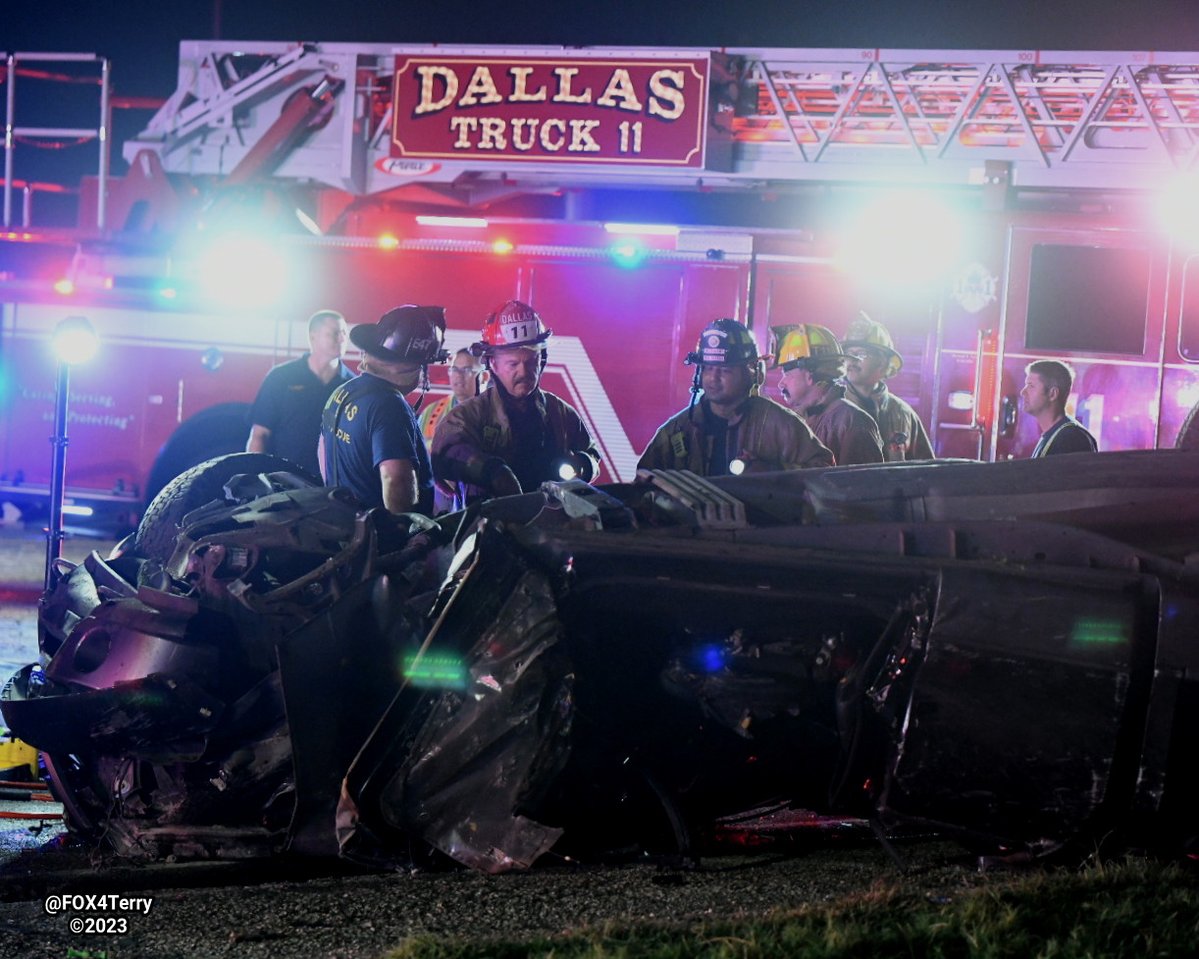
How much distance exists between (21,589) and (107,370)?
1775mm

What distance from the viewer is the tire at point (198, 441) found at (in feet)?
31.5

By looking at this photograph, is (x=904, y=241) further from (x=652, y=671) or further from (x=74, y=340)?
(x=652, y=671)

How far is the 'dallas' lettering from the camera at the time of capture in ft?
27.5

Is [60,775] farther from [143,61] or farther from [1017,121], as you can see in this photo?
[143,61]

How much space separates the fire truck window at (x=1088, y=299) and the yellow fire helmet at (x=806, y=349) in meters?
1.41

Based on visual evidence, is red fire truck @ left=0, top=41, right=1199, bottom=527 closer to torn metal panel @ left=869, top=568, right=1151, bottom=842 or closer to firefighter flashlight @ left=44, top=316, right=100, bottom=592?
firefighter flashlight @ left=44, top=316, right=100, bottom=592

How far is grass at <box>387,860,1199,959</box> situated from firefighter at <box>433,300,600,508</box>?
245 cm

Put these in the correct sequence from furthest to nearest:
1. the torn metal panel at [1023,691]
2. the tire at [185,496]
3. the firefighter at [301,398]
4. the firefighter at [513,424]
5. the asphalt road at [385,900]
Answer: the firefighter at [301,398], the firefighter at [513,424], the tire at [185,496], the torn metal panel at [1023,691], the asphalt road at [385,900]

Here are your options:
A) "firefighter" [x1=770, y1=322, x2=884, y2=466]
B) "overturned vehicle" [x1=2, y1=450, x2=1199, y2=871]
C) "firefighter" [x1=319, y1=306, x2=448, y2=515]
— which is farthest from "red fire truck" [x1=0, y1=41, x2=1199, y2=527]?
"overturned vehicle" [x1=2, y1=450, x2=1199, y2=871]

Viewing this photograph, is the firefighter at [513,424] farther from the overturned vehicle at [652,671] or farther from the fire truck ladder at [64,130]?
the fire truck ladder at [64,130]

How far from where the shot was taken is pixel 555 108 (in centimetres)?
853

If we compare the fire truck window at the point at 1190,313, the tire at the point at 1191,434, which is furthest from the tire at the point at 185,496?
the fire truck window at the point at 1190,313

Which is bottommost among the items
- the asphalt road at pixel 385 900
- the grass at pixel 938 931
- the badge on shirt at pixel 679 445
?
the asphalt road at pixel 385 900

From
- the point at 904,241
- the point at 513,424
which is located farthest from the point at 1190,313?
the point at 513,424
